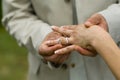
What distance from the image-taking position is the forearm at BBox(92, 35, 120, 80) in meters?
2.55

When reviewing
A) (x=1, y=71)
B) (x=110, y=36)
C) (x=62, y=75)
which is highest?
(x=110, y=36)

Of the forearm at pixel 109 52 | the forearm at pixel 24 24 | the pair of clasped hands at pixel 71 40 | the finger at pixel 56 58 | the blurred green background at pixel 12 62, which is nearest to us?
the forearm at pixel 109 52

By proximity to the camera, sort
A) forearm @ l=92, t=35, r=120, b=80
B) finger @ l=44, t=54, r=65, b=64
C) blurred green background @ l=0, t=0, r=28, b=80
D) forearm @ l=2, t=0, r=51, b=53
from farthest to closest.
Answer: blurred green background @ l=0, t=0, r=28, b=80
forearm @ l=2, t=0, r=51, b=53
finger @ l=44, t=54, r=65, b=64
forearm @ l=92, t=35, r=120, b=80

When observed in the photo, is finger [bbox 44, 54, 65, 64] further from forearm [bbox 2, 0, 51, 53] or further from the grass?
the grass

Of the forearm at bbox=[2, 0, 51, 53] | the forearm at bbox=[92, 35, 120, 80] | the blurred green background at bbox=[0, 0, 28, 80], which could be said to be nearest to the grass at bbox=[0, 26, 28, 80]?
the blurred green background at bbox=[0, 0, 28, 80]


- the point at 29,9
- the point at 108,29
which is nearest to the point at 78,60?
the point at 108,29

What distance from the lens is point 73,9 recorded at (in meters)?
3.06

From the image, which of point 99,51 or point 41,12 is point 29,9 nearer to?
point 41,12

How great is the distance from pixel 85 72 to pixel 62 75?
20cm

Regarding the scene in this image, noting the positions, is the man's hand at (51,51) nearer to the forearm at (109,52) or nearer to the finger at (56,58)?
the finger at (56,58)

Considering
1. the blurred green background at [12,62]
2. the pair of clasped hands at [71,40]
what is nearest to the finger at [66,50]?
the pair of clasped hands at [71,40]

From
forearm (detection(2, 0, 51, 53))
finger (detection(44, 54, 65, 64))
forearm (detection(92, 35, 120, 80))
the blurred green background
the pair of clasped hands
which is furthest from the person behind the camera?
the blurred green background

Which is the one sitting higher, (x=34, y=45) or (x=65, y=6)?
(x=65, y=6)

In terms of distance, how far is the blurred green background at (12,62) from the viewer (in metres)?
6.00
